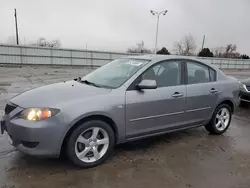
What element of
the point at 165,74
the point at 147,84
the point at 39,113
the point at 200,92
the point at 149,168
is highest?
the point at 165,74

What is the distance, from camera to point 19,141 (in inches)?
122

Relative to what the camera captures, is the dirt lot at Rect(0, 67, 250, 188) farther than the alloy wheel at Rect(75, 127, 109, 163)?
No

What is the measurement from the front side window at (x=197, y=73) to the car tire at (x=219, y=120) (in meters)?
0.73

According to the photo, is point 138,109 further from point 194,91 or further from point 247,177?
point 247,177

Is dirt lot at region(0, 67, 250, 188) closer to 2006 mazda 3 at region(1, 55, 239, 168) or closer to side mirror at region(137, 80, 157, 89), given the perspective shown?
2006 mazda 3 at region(1, 55, 239, 168)

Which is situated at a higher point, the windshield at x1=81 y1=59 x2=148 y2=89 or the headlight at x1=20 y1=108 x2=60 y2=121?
the windshield at x1=81 y1=59 x2=148 y2=89

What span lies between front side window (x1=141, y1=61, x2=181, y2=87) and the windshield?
0.19 meters

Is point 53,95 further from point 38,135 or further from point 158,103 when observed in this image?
point 158,103

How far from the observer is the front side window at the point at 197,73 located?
4.41 metres

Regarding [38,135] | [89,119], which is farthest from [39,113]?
[89,119]

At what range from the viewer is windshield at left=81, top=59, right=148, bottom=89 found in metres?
3.79

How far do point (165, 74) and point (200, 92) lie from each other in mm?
814

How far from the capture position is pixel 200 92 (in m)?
4.42

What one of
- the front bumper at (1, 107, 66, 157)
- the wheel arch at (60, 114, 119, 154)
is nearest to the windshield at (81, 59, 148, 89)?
the wheel arch at (60, 114, 119, 154)
